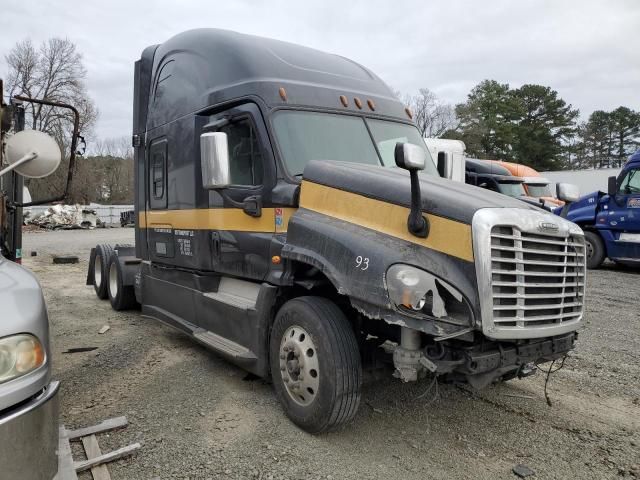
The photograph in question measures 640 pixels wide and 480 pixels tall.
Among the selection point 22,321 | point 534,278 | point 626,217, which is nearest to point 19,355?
point 22,321

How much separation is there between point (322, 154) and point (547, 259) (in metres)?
1.95

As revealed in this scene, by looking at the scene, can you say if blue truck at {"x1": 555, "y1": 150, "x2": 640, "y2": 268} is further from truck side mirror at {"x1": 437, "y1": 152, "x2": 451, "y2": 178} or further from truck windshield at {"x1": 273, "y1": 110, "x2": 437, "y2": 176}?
truck windshield at {"x1": 273, "y1": 110, "x2": 437, "y2": 176}

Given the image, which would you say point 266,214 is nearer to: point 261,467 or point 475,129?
point 261,467

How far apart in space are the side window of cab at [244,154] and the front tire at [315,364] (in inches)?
47.5

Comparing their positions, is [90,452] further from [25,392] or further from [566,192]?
[566,192]

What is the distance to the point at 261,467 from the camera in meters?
3.19

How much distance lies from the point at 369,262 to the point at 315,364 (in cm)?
88

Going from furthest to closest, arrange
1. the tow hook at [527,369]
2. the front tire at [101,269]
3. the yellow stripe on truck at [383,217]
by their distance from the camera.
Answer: the front tire at [101,269], the tow hook at [527,369], the yellow stripe on truck at [383,217]

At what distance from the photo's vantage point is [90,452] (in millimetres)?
3293

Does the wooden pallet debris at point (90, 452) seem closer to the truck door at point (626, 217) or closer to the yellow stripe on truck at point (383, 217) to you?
the yellow stripe on truck at point (383, 217)

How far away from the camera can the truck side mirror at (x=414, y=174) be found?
2.95 metres

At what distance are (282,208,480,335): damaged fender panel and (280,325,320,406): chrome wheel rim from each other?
538mm

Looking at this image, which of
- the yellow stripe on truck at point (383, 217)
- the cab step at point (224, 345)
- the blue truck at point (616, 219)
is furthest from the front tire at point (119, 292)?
the blue truck at point (616, 219)

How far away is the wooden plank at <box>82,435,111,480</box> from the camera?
304 cm
